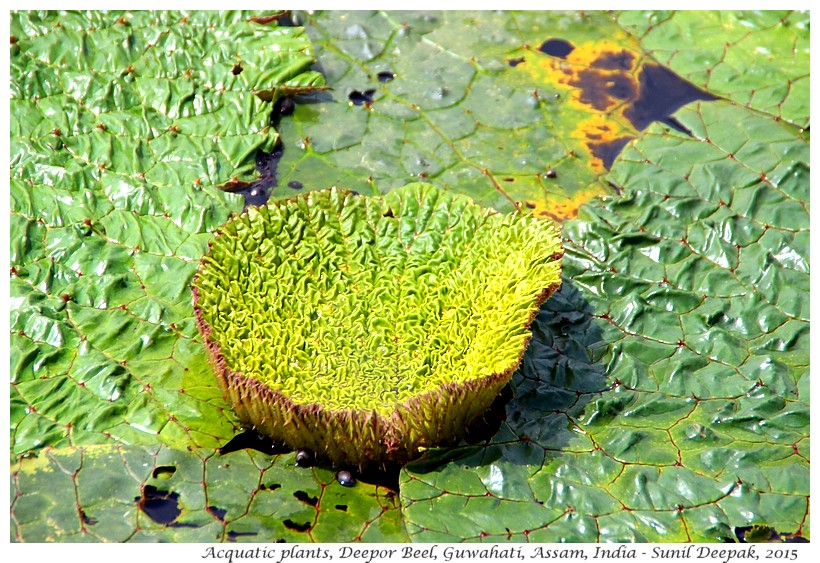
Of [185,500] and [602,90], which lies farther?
[602,90]

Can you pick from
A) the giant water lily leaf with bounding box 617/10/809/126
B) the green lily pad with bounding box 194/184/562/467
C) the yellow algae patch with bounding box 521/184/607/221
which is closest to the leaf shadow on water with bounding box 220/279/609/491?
the green lily pad with bounding box 194/184/562/467

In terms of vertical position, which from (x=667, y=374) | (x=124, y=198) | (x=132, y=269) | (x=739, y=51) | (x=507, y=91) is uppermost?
(x=739, y=51)

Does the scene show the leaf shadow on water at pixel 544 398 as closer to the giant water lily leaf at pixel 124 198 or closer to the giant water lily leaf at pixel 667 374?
the giant water lily leaf at pixel 667 374

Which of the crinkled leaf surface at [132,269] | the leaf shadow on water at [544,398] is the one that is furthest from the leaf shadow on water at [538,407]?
the crinkled leaf surface at [132,269]

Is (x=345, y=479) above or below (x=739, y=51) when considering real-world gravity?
below

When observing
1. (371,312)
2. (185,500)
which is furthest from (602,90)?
(185,500)

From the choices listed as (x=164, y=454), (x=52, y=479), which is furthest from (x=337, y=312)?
(x=52, y=479)

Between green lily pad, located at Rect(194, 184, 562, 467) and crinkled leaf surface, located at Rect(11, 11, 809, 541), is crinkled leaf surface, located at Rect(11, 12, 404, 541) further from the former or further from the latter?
green lily pad, located at Rect(194, 184, 562, 467)

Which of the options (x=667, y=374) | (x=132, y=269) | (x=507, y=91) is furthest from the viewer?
(x=507, y=91)

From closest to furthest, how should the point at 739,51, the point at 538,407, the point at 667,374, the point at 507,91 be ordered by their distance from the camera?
the point at 538,407 → the point at 667,374 → the point at 507,91 → the point at 739,51

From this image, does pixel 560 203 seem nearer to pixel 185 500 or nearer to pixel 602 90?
pixel 602 90
